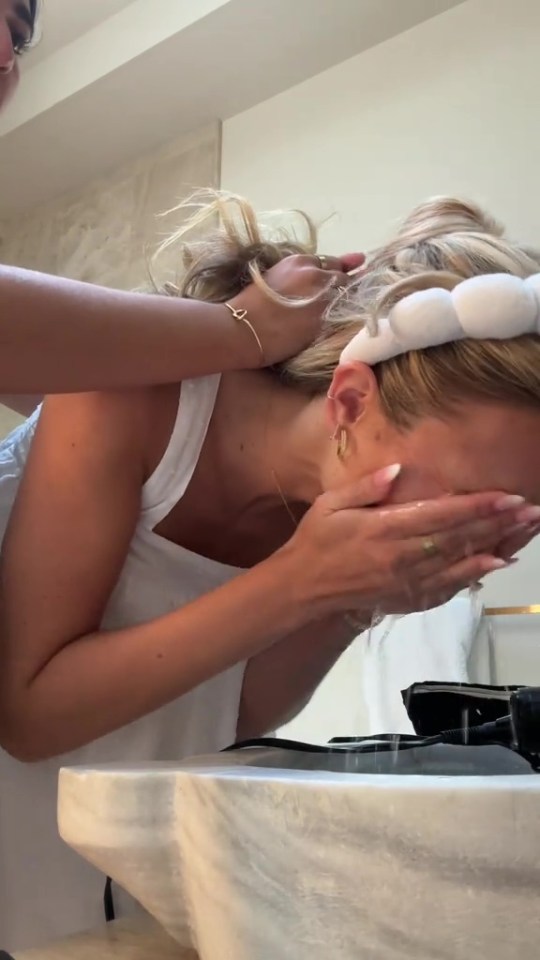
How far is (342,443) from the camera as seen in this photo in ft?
2.20

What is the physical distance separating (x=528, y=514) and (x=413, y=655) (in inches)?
23.6

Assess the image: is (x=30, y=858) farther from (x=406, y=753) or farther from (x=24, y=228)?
(x=24, y=228)

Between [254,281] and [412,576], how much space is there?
25cm

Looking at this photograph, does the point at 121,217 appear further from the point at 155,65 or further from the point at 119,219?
the point at 155,65

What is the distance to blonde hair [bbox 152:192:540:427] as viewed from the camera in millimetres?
606

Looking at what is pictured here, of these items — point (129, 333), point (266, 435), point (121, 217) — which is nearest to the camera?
point (129, 333)

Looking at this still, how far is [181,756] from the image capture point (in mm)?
742

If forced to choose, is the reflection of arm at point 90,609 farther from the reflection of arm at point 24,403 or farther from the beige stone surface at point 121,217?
the beige stone surface at point 121,217

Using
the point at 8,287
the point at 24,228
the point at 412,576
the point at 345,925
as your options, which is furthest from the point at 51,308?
the point at 24,228

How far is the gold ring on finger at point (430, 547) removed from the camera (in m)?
0.61

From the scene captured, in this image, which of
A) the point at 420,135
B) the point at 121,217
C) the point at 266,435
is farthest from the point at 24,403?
the point at 121,217

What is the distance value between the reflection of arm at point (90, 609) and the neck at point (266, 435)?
3.6 inches

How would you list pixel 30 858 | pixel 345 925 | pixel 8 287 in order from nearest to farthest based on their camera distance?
pixel 345 925 → pixel 8 287 → pixel 30 858

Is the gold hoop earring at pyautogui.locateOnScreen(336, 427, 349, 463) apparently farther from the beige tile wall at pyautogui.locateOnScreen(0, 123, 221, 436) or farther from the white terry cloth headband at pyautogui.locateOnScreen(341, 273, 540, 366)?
the beige tile wall at pyautogui.locateOnScreen(0, 123, 221, 436)
